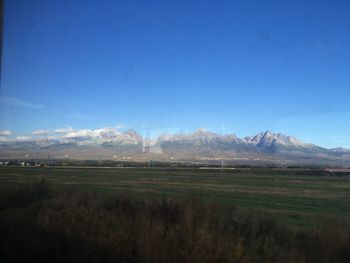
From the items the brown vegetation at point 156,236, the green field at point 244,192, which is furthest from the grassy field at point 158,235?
the green field at point 244,192

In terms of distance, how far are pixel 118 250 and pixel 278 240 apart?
4.34 m

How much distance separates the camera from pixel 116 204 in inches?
680

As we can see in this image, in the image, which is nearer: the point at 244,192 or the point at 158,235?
the point at 158,235

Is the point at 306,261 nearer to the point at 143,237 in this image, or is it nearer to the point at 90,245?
the point at 143,237

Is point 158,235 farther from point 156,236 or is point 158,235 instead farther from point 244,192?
point 244,192

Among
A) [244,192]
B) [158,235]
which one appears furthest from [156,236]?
[244,192]

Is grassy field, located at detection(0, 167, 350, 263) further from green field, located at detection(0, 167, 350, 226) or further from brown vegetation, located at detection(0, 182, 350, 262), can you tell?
green field, located at detection(0, 167, 350, 226)

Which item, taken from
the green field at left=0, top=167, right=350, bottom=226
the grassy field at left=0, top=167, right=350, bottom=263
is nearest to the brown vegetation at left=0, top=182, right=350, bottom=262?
the grassy field at left=0, top=167, right=350, bottom=263

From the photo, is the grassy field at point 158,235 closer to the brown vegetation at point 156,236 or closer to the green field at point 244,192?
the brown vegetation at point 156,236

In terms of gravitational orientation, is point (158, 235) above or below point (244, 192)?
above

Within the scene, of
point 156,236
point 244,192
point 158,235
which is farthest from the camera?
point 244,192

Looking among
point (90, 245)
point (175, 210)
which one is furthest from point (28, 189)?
point (90, 245)

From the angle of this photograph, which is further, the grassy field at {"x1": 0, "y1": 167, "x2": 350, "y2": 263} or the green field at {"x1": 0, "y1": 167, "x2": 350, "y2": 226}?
the green field at {"x1": 0, "y1": 167, "x2": 350, "y2": 226}

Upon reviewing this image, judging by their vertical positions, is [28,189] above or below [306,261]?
above
